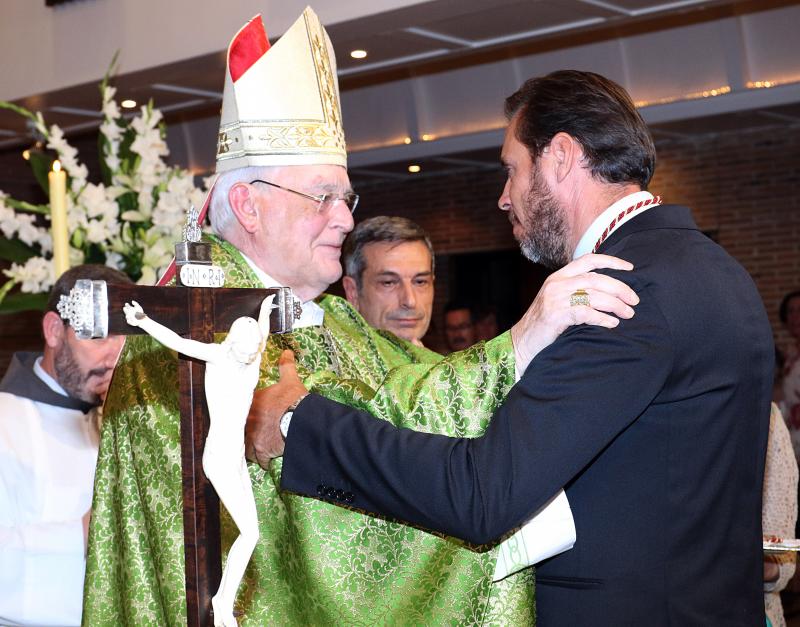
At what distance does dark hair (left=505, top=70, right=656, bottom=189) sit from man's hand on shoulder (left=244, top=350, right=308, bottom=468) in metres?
0.75

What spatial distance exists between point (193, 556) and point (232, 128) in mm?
1060

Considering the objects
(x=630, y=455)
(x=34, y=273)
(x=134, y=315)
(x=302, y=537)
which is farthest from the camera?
(x=34, y=273)

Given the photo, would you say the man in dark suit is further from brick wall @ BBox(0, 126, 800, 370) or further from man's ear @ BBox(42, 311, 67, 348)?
brick wall @ BBox(0, 126, 800, 370)

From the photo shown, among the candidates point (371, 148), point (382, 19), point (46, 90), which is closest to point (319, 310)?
point (382, 19)

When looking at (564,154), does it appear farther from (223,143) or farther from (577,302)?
(223,143)

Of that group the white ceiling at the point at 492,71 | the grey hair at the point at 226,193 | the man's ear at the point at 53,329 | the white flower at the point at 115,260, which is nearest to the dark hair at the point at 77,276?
the man's ear at the point at 53,329

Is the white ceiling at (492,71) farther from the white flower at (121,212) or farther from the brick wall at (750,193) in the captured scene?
the white flower at (121,212)

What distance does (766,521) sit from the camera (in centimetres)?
346

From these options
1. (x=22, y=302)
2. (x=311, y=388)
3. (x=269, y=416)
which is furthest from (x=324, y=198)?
(x=22, y=302)

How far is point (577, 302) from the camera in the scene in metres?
1.83

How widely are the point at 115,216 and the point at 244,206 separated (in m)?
1.41

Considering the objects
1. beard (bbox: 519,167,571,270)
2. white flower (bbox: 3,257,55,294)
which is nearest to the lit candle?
white flower (bbox: 3,257,55,294)

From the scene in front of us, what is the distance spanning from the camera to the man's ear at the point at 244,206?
2363 mm

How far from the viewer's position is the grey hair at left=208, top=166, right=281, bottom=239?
Result: 234 centimetres
